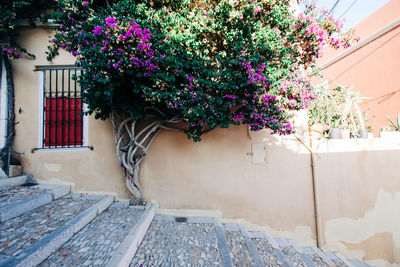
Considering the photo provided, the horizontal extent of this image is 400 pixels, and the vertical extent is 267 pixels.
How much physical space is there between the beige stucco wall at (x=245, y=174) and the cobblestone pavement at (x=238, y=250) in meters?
0.50

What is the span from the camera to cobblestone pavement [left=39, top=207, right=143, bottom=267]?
182 centimetres

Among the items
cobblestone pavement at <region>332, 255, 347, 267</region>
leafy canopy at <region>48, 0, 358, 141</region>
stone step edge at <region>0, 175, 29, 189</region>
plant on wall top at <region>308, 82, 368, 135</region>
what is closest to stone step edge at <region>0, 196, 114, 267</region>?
leafy canopy at <region>48, 0, 358, 141</region>

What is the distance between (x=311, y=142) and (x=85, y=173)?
4.74 meters

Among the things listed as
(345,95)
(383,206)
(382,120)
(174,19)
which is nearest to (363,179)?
(383,206)

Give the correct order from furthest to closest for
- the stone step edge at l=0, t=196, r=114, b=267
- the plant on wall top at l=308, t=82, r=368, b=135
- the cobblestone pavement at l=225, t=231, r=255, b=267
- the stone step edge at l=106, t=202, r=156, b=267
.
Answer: the plant on wall top at l=308, t=82, r=368, b=135, the cobblestone pavement at l=225, t=231, r=255, b=267, the stone step edge at l=106, t=202, r=156, b=267, the stone step edge at l=0, t=196, r=114, b=267

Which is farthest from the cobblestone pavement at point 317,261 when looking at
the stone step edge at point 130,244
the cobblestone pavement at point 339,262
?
the stone step edge at point 130,244

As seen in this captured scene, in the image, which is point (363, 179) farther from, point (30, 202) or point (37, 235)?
point (30, 202)

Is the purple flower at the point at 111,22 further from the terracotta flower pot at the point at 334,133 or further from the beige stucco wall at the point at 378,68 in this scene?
the beige stucco wall at the point at 378,68

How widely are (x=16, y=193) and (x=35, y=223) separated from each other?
1.14 m

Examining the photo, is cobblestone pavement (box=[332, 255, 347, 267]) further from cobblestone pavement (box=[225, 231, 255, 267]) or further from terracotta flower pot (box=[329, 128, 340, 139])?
terracotta flower pot (box=[329, 128, 340, 139])

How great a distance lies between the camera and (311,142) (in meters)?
3.44

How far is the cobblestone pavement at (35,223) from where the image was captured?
72.6 inches

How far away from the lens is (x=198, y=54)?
2609mm

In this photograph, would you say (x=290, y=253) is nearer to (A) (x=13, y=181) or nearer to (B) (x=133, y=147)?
(B) (x=133, y=147)
